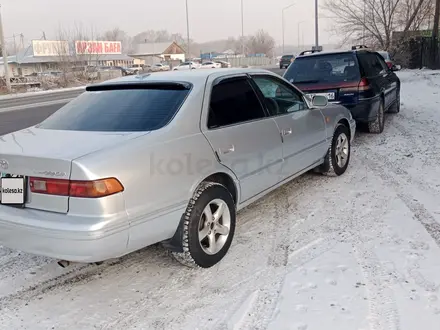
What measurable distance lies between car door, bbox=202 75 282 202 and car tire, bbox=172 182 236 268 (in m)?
0.29

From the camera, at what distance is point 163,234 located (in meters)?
3.34

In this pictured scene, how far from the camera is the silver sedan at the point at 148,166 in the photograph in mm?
2955

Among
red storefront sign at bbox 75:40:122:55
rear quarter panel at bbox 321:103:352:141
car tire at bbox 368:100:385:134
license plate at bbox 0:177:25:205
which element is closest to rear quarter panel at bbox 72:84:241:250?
license plate at bbox 0:177:25:205

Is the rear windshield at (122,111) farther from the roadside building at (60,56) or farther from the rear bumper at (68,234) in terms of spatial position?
the roadside building at (60,56)

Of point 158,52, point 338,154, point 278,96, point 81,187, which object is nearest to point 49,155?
point 81,187

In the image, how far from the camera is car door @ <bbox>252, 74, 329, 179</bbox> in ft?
15.6

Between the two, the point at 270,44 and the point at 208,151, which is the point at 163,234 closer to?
the point at 208,151

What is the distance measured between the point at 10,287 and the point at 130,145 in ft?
5.14

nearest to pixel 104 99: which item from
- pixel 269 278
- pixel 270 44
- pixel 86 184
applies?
pixel 86 184

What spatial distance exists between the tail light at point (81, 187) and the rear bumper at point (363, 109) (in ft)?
19.2

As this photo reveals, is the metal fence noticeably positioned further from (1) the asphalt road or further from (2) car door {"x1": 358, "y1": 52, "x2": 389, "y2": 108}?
(1) the asphalt road

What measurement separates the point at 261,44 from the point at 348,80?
132457mm

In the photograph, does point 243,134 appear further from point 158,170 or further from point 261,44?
point 261,44

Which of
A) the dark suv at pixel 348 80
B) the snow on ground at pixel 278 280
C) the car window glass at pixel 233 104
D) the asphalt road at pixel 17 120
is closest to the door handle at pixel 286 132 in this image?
the car window glass at pixel 233 104
